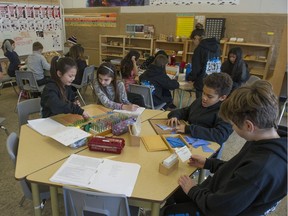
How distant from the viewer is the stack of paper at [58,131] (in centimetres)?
151

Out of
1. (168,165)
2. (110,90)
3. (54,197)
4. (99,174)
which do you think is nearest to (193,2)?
(110,90)

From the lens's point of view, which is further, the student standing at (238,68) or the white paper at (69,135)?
the student standing at (238,68)

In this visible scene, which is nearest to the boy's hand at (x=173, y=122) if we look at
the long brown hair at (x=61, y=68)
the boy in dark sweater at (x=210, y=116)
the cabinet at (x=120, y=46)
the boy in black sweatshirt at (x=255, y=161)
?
the boy in dark sweater at (x=210, y=116)

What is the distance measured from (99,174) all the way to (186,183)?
0.45 metres

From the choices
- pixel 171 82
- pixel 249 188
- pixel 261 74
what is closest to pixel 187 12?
pixel 261 74

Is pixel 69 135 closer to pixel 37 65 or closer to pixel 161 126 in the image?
pixel 161 126

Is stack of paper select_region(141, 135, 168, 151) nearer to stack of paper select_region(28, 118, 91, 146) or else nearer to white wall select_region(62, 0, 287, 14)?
stack of paper select_region(28, 118, 91, 146)

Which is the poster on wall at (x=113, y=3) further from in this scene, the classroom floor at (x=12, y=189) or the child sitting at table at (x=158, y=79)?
the classroom floor at (x=12, y=189)

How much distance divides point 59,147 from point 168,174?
727mm

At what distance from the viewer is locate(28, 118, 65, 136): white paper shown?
168 centimetres

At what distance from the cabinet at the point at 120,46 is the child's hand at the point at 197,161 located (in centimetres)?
520

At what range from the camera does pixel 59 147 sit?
58.6 inches

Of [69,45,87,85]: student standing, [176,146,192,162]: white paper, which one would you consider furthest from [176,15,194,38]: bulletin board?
[176,146,192,162]: white paper

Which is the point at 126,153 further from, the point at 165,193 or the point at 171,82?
the point at 171,82
